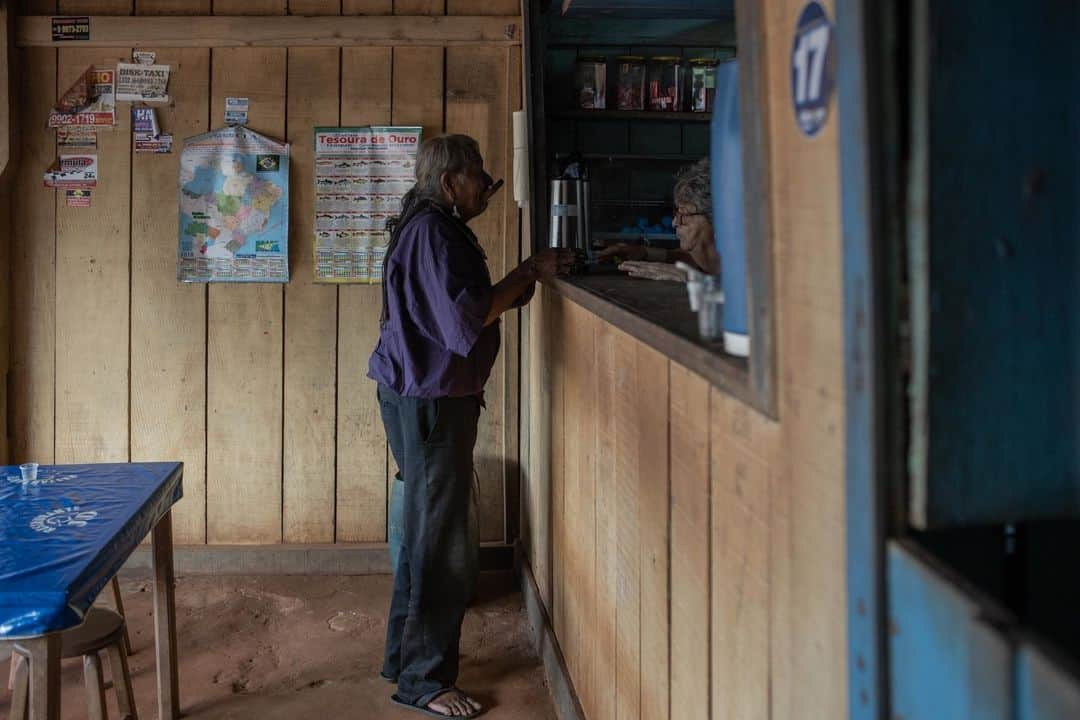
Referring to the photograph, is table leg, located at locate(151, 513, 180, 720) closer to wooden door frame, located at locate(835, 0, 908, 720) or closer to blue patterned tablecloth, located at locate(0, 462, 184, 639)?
blue patterned tablecloth, located at locate(0, 462, 184, 639)

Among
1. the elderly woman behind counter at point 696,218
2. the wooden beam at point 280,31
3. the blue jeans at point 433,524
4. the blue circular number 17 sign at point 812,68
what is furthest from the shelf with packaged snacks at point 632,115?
the blue circular number 17 sign at point 812,68

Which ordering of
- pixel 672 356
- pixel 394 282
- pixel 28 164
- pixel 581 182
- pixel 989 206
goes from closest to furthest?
pixel 989 206 < pixel 672 356 < pixel 394 282 < pixel 581 182 < pixel 28 164

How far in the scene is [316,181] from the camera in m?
4.11

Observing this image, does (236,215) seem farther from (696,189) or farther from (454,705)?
(454,705)

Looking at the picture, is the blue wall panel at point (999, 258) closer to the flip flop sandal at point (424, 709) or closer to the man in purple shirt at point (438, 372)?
the man in purple shirt at point (438, 372)

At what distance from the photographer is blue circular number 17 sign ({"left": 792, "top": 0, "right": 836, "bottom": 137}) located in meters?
0.93

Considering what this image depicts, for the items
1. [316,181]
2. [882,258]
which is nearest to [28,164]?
[316,181]

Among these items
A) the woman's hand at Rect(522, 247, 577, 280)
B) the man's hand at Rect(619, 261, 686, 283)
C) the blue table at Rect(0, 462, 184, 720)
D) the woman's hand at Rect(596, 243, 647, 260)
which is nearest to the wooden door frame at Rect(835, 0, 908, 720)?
the blue table at Rect(0, 462, 184, 720)

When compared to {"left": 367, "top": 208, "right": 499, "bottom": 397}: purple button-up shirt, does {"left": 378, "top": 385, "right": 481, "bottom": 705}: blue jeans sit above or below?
below

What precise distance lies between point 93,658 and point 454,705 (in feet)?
3.34

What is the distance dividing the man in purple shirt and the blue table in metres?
0.65

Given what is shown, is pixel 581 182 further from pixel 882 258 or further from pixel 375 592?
pixel 882 258

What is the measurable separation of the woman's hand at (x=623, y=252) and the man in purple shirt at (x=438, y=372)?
47cm

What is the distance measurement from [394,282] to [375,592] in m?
1.62
